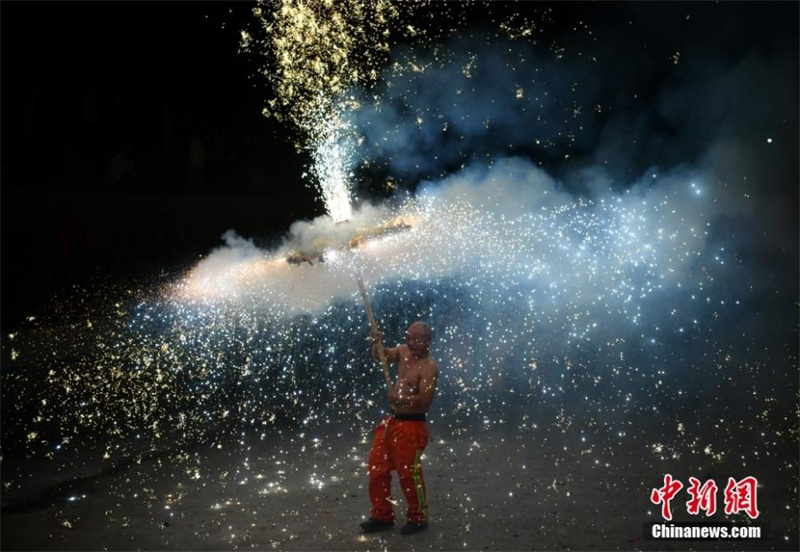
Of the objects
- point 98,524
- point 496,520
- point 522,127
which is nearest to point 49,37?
point 522,127

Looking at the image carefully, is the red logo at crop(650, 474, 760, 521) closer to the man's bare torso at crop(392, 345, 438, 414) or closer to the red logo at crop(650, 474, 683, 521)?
the red logo at crop(650, 474, 683, 521)

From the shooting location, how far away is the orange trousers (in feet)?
14.4

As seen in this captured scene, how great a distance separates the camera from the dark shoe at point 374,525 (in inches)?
174

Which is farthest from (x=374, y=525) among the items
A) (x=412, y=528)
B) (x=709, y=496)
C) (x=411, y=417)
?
(x=709, y=496)

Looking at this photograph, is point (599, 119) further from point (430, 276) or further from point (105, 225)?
point (105, 225)

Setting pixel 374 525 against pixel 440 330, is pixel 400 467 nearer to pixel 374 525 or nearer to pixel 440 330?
pixel 374 525

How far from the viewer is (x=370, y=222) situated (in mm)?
7602

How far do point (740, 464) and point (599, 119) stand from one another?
4608 millimetres

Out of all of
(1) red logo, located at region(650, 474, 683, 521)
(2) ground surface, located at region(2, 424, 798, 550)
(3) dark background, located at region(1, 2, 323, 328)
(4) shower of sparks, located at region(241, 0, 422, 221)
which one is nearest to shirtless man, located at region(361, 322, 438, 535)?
(2) ground surface, located at region(2, 424, 798, 550)

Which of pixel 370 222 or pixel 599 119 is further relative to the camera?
pixel 599 119

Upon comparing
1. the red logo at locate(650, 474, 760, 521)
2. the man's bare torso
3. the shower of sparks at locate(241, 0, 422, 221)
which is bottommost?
the red logo at locate(650, 474, 760, 521)

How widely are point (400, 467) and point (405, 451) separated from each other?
11cm

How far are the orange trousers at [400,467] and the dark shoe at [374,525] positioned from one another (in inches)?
1.0

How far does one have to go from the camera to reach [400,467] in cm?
441
